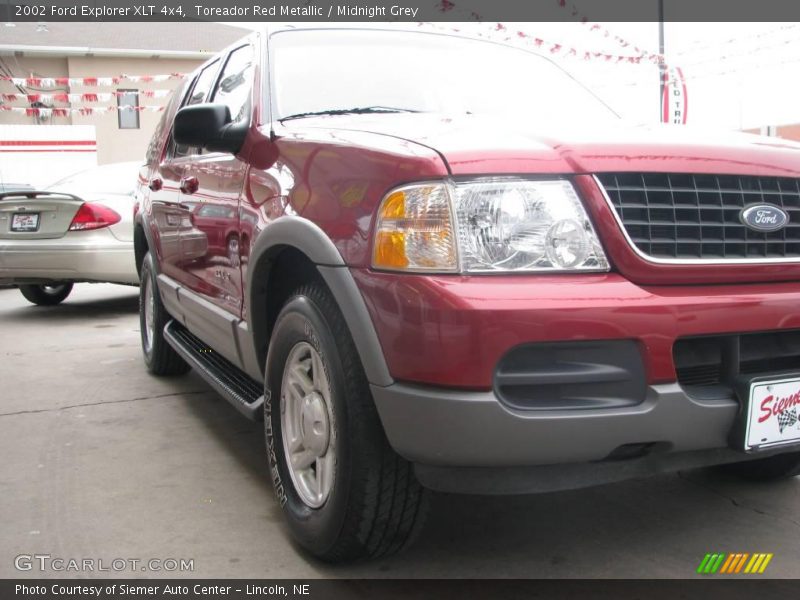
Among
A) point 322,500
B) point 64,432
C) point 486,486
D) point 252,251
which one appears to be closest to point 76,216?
point 64,432

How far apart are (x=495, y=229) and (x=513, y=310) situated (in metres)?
0.24

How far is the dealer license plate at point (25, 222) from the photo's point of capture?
7.61m

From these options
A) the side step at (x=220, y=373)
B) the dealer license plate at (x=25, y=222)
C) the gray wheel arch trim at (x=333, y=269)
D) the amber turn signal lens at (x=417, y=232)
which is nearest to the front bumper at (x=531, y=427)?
the gray wheel arch trim at (x=333, y=269)

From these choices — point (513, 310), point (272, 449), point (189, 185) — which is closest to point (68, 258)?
point (189, 185)

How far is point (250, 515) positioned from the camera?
2971 millimetres

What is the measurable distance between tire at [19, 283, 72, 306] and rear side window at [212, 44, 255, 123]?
555 centimetres

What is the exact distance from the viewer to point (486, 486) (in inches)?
84.9

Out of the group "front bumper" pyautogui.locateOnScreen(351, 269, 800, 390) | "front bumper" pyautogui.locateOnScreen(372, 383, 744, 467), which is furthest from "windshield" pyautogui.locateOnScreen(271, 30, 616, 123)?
"front bumper" pyautogui.locateOnScreen(372, 383, 744, 467)

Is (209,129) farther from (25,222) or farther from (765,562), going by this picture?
(25,222)

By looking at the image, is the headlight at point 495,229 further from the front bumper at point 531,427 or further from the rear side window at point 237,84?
the rear side window at point 237,84

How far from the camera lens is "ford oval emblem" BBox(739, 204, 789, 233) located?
2.26 metres

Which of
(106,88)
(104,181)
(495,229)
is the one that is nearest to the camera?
(495,229)

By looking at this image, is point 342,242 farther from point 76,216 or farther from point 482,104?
point 76,216

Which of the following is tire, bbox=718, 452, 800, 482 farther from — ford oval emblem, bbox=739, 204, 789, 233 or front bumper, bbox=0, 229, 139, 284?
front bumper, bbox=0, 229, 139, 284
